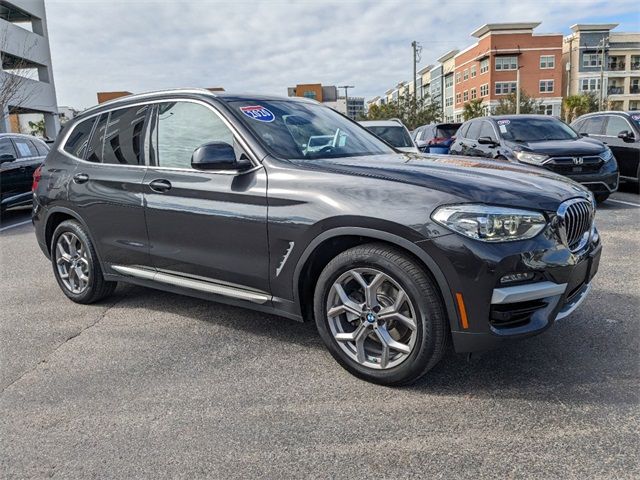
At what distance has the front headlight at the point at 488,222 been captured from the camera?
8.87 ft

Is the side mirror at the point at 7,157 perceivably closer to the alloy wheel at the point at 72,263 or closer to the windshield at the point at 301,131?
the alloy wheel at the point at 72,263

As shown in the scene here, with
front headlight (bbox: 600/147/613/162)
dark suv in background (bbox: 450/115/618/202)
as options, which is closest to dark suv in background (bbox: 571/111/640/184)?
dark suv in background (bbox: 450/115/618/202)

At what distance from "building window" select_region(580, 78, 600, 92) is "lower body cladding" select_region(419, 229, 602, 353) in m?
86.5

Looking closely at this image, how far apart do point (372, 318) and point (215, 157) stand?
137 centimetres

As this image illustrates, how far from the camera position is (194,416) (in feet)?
9.32

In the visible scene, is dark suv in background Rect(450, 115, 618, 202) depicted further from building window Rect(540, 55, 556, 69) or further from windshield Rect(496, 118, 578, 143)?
building window Rect(540, 55, 556, 69)

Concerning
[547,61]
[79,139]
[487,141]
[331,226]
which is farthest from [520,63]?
[331,226]

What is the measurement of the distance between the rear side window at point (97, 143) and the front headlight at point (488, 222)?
3.07m

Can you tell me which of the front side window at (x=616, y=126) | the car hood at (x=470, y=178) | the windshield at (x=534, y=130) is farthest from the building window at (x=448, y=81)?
the car hood at (x=470, y=178)

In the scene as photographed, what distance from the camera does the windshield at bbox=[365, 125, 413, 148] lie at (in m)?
11.3

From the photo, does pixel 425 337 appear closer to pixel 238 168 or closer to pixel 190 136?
pixel 238 168

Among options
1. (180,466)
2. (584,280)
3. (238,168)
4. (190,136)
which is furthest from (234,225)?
(584,280)

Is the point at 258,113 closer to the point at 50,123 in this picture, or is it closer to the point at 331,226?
the point at 331,226

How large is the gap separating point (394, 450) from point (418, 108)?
4741 centimetres
